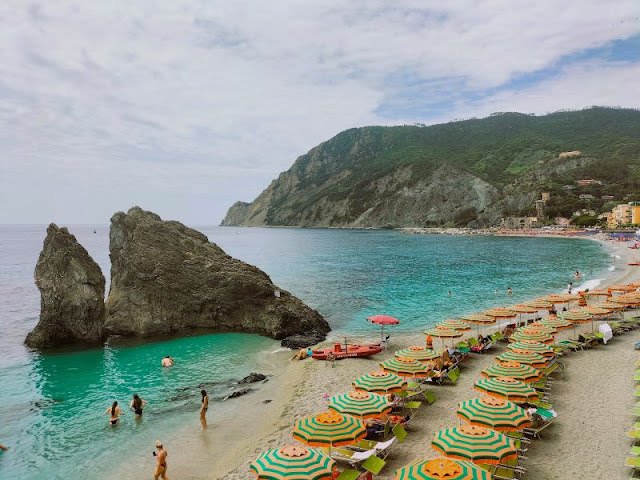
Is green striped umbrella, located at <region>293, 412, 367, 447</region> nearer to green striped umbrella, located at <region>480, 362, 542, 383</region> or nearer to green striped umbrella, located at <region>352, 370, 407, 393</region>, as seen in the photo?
green striped umbrella, located at <region>352, 370, 407, 393</region>

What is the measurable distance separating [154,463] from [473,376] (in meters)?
14.2

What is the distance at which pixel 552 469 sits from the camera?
1188cm

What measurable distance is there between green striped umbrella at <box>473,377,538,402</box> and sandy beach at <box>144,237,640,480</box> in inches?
53.0

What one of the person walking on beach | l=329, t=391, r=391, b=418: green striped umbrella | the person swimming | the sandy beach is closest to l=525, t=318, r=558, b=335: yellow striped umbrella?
the sandy beach

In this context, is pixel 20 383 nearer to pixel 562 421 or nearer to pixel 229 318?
pixel 229 318

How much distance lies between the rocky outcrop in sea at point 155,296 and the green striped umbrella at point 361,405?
1463 centimetres

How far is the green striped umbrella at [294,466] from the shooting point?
Result: 9.39 meters

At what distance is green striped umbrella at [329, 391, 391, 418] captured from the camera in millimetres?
13141

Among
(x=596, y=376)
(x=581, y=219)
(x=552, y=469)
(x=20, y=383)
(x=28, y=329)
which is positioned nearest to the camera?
(x=552, y=469)

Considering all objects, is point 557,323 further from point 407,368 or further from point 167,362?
point 167,362

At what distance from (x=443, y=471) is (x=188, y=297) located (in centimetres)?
2621

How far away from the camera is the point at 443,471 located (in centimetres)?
883

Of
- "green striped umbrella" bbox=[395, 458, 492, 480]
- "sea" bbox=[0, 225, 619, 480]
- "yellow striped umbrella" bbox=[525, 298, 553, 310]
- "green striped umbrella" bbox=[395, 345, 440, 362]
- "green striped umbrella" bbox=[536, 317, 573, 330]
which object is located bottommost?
"sea" bbox=[0, 225, 619, 480]

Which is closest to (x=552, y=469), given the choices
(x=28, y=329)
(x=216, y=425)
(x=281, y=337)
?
(x=216, y=425)
